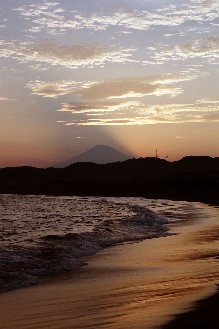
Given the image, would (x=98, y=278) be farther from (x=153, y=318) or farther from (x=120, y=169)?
(x=120, y=169)

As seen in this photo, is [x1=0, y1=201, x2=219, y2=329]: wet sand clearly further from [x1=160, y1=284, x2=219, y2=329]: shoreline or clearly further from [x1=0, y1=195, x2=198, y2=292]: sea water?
[x1=0, y1=195, x2=198, y2=292]: sea water

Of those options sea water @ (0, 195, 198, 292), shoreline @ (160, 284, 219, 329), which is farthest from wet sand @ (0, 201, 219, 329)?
sea water @ (0, 195, 198, 292)

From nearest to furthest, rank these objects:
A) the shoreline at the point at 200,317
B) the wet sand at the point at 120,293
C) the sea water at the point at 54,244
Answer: the shoreline at the point at 200,317, the wet sand at the point at 120,293, the sea water at the point at 54,244

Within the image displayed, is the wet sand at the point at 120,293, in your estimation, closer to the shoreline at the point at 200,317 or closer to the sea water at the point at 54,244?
the shoreline at the point at 200,317

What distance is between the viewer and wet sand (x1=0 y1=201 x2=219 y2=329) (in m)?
8.35

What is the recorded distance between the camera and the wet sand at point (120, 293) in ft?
27.4

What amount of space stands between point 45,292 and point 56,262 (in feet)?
12.7

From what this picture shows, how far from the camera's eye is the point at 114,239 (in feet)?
68.1

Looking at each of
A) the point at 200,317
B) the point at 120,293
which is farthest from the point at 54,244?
the point at 200,317

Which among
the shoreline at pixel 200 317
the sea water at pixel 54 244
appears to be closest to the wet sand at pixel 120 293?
the shoreline at pixel 200 317

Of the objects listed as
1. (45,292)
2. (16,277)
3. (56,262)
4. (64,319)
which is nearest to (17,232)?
(56,262)

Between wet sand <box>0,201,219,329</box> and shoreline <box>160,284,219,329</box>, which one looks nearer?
shoreline <box>160,284,219,329</box>

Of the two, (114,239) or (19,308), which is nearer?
(19,308)

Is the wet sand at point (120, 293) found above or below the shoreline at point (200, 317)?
below
